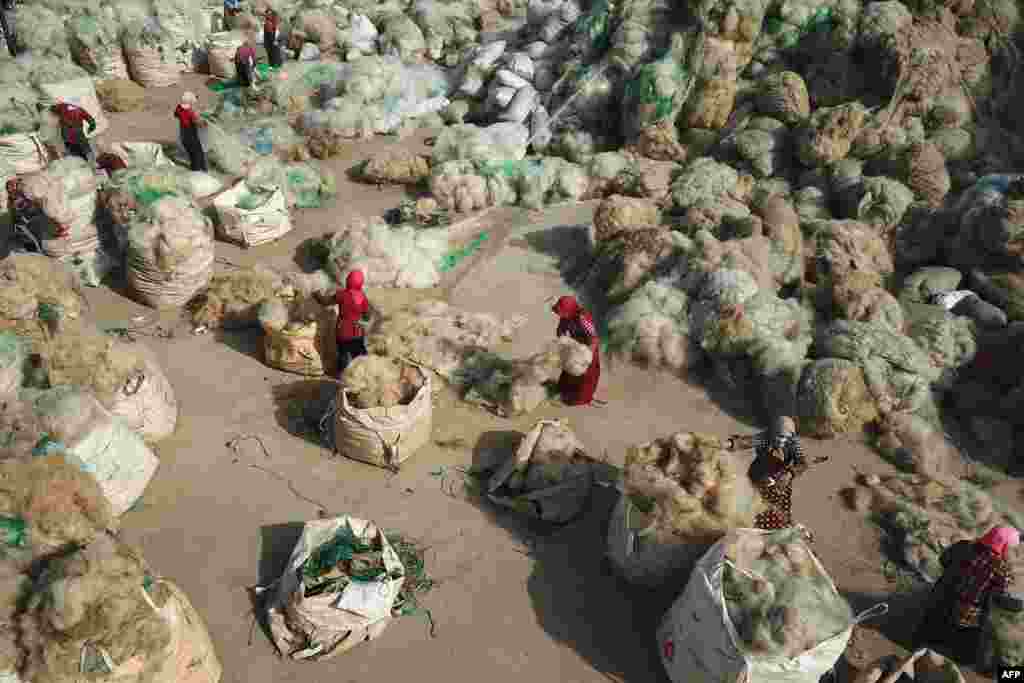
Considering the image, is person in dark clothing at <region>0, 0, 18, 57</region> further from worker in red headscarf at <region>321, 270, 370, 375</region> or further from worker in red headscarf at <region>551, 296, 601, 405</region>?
worker in red headscarf at <region>551, 296, 601, 405</region>

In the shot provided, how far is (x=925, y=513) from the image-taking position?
515 centimetres

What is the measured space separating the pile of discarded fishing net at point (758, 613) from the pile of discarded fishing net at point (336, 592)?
5.90ft

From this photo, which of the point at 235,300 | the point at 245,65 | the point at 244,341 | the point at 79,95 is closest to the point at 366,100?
the point at 245,65

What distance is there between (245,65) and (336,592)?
10.6 m

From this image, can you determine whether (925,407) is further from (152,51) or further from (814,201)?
(152,51)

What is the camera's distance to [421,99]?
38.5 ft

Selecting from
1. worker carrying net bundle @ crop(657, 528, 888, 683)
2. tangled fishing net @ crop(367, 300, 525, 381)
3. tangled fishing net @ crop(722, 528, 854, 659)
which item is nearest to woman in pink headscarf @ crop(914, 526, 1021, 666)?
worker carrying net bundle @ crop(657, 528, 888, 683)

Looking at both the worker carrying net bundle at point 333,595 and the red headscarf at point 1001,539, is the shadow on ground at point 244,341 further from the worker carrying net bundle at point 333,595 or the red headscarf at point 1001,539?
the red headscarf at point 1001,539

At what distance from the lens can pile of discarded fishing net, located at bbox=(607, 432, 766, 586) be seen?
14.0ft

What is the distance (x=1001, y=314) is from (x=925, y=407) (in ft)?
4.97

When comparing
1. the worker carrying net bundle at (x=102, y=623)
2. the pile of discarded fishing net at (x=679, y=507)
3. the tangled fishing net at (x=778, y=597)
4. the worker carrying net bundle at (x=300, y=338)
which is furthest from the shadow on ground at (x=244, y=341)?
the tangled fishing net at (x=778, y=597)

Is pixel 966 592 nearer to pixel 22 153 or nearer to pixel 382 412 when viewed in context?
pixel 382 412

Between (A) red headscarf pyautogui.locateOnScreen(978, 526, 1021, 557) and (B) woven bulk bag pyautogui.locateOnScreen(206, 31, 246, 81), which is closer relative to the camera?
(A) red headscarf pyautogui.locateOnScreen(978, 526, 1021, 557)

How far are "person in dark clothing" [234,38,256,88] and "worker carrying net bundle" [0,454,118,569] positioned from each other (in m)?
9.51
